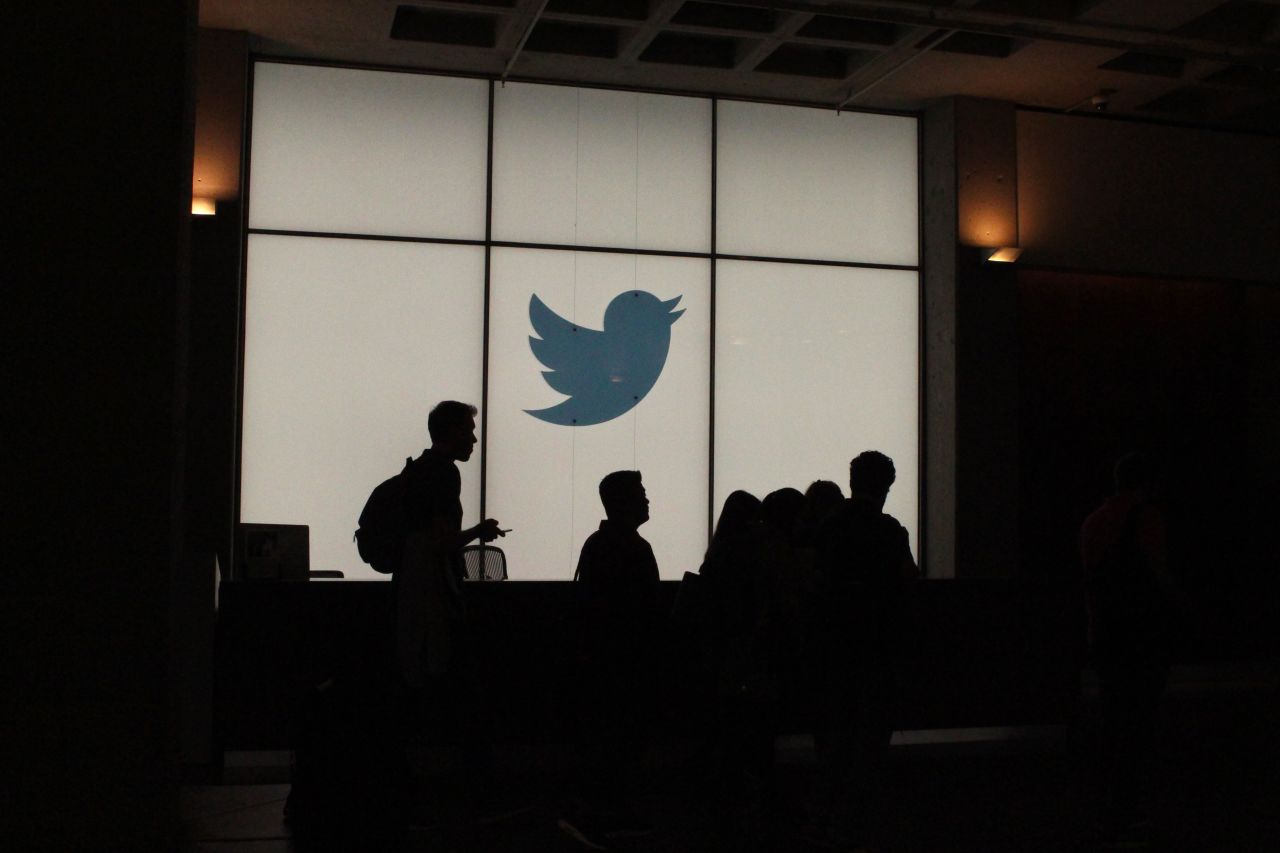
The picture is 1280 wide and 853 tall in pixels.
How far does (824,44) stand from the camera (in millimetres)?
9055

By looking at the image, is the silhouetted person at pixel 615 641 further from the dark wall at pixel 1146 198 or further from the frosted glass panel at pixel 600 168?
the dark wall at pixel 1146 198

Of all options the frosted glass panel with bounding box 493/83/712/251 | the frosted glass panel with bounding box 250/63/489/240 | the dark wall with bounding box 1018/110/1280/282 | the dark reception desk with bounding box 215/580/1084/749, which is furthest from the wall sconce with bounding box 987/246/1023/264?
the dark reception desk with bounding box 215/580/1084/749

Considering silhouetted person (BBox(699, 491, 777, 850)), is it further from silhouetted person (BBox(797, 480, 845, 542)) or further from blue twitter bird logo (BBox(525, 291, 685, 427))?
blue twitter bird logo (BBox(525, 291, 685, 427))

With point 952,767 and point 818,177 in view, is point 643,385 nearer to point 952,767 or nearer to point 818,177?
point 818,177

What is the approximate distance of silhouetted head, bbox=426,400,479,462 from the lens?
4.98m

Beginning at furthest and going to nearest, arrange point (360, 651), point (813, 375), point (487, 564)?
point (813, 375) < point (487, 564) < point (360, 651)

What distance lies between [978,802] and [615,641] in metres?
2.19

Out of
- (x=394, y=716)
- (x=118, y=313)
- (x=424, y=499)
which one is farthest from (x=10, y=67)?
(x=394, y=716)

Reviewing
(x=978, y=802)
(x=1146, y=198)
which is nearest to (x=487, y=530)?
(x=978, y=802)

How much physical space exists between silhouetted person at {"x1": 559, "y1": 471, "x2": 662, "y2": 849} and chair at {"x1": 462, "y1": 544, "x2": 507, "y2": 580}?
2.24m

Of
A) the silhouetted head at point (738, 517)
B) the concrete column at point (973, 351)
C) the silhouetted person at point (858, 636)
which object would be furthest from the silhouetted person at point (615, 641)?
the concrete column at point (973, 351)

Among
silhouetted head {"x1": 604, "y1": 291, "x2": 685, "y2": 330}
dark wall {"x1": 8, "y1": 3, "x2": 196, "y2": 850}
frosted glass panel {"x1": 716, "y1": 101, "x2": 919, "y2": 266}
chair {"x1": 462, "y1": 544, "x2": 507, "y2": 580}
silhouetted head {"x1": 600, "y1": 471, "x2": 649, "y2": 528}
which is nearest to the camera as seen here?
dark wall {"x1": 8, "y1": 3, "x2": 196, "y2": 850}

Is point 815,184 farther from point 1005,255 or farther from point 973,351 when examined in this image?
point 973,351

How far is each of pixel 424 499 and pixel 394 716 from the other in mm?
1601
